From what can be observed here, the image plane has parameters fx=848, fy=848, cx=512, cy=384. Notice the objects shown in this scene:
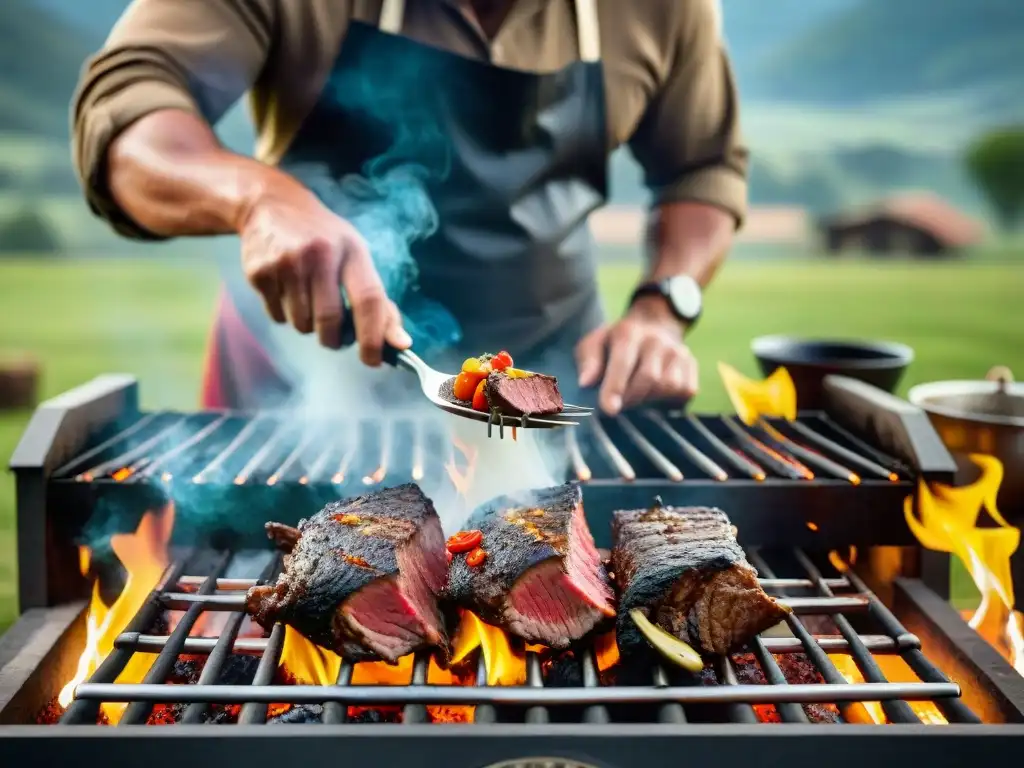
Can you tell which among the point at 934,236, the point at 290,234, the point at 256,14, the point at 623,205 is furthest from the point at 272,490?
the point at 934,236

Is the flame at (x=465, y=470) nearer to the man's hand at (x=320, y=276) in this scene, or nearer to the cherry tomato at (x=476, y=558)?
the man's hand at (x=320, y=276)

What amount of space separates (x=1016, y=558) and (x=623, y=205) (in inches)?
754

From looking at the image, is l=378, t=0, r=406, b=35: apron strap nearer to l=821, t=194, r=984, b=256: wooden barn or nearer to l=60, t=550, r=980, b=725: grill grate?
l=60, t=550, r=980, b=725: grill grate

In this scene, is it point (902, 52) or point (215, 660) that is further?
point (902, 52)

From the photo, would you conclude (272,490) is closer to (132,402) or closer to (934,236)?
(132,402)

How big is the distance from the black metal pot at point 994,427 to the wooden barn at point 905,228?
850 inches

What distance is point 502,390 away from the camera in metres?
2.30

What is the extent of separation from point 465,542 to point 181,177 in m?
1.75

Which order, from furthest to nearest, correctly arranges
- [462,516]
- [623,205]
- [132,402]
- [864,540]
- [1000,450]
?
[623,205], [132,402], [1000,450], [462,516], [864,540]

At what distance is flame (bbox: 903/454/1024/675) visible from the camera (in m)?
2.64

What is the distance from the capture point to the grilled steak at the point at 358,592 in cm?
208

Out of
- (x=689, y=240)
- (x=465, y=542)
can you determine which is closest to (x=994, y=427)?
(x=689, y=240)

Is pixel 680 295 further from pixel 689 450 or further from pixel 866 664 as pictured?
pixel 866 664

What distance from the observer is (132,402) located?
11.2ft
